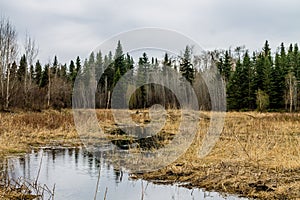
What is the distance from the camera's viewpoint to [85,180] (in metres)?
8.12

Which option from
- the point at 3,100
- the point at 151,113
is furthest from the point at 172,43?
the point at 3,100

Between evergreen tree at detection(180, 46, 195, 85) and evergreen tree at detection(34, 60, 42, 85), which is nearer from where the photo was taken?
evergreen tree at detection(180, 46, 195, 85)

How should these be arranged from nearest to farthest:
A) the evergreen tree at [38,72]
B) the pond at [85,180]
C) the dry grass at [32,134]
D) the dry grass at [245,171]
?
the dry grass at [245,171], the pond at [85,180], the dry grass at [32,134], the evergreen tree at [38,72]

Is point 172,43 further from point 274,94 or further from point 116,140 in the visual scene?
point 274,94

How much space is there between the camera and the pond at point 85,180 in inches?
270

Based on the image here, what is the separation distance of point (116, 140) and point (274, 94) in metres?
31.9

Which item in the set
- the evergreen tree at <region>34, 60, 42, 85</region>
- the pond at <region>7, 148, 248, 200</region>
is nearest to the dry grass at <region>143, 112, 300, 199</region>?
the pond at <region>7, 148, 248, 200</region>

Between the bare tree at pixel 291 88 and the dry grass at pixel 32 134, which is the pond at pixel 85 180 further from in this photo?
the bare tree at pixel 291 88

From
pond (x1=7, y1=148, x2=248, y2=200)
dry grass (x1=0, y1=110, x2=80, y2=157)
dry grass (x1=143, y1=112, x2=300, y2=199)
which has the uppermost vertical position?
dry grass (x1=0, y1=110, x2=80, y2=157)

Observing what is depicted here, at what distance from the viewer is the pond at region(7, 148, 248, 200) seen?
6.87m

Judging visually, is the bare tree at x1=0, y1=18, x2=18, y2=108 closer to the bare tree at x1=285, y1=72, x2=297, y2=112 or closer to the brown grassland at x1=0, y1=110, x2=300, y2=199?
the brown grassland at x1=0, y1=110, x2=300, y2=199

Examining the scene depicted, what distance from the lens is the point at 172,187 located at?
7441mm

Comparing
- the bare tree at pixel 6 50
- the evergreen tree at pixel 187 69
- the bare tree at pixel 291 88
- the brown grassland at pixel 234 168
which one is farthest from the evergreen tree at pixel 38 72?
the brown grassland at pixel 234 168

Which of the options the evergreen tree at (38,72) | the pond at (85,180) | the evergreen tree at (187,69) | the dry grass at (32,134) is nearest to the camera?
the pond at (85,180)
